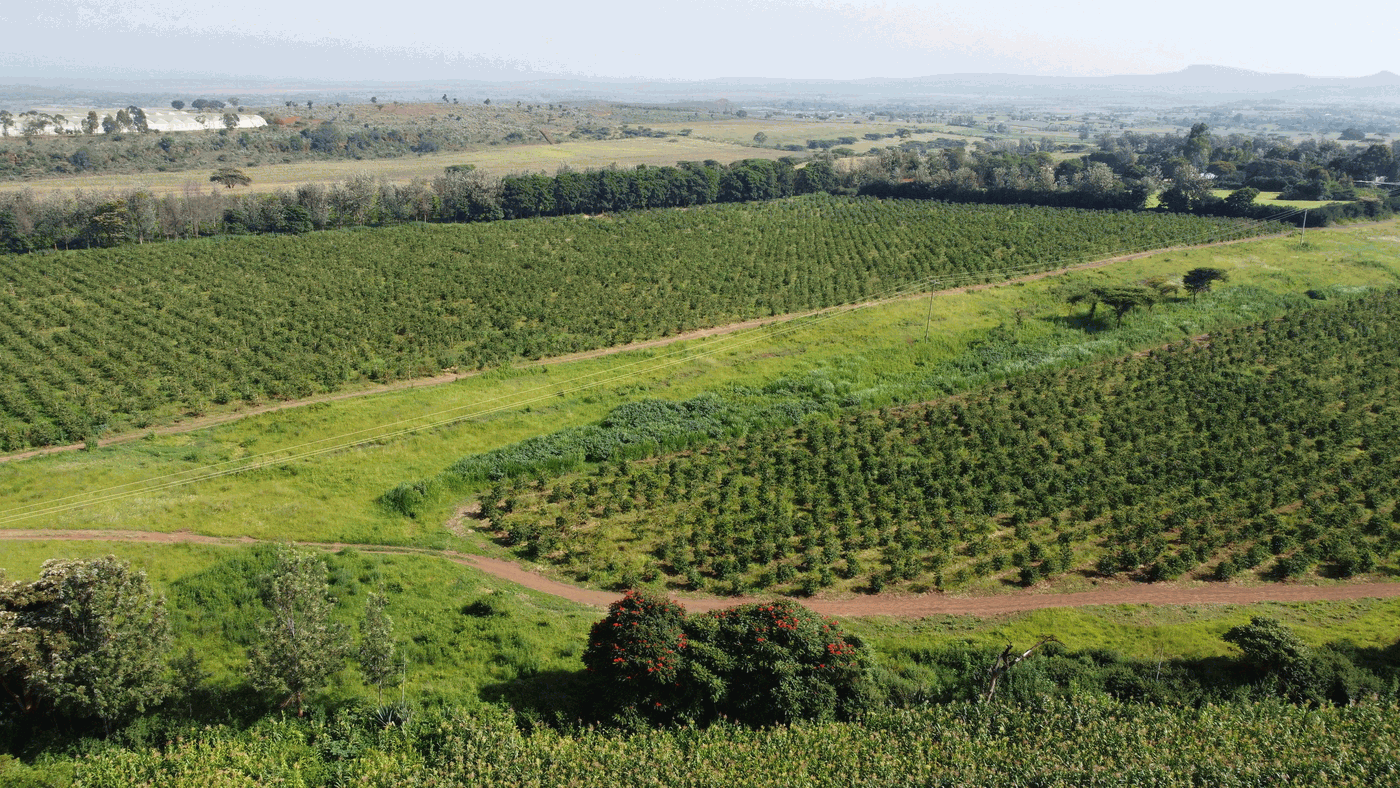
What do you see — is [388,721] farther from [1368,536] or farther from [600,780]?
[1368,536]

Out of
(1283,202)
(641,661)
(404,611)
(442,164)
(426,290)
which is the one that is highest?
(442,164)

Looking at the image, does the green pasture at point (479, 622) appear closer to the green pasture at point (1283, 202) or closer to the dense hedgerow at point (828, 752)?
the dense hedgerow at point (828, 752)

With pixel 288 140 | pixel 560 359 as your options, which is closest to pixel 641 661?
pixel 560 359

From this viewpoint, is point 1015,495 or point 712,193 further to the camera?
point 712,193

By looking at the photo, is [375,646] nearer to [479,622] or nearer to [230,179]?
[479,622]

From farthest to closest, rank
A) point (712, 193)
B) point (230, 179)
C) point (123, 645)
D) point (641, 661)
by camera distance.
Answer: point (230, 179), point (712, 193), point (641, 661), point (123, 645)

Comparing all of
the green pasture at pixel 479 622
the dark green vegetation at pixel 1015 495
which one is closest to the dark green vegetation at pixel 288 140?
the green pasture at pixel 479 622
